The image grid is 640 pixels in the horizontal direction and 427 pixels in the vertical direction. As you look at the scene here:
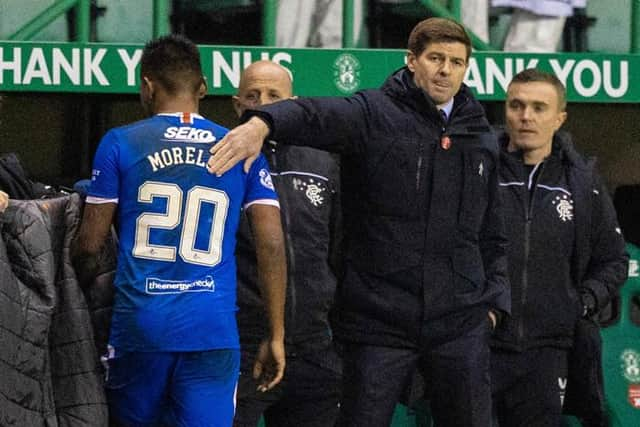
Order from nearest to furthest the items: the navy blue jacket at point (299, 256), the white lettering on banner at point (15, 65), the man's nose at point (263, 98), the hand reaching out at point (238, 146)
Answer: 1. the hand reaching out at point (238, 146)
2. the navy blue jacket at point (299, 256)
3. the man's nose at point (263, 98)
4. the white lettering on banner at point (15, 65)

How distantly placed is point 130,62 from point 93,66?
0.18 metres

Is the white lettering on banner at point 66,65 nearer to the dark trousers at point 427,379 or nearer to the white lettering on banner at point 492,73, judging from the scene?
the white lettering on banner at point 492,73

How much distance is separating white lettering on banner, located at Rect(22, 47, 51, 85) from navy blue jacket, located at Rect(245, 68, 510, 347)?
2.63 m

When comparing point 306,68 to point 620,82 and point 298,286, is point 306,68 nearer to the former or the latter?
point 620,82

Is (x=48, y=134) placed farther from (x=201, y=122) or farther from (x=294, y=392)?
(x=201, y=122)

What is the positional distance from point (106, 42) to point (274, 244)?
3238 millimetres

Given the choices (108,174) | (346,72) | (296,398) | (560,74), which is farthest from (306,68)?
(108,174)

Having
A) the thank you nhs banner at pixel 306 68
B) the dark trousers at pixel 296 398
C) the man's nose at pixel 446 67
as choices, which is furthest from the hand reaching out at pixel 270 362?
the thank you nhs banner at pixel 306 68

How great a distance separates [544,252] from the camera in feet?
21.8

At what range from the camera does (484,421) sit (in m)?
5.91

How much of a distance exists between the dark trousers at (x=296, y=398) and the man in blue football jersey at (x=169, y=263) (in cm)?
89

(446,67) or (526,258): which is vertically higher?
(446,67)

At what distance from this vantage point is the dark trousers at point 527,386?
21.8ft

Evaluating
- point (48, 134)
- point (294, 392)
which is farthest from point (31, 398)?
point (48, 134)
